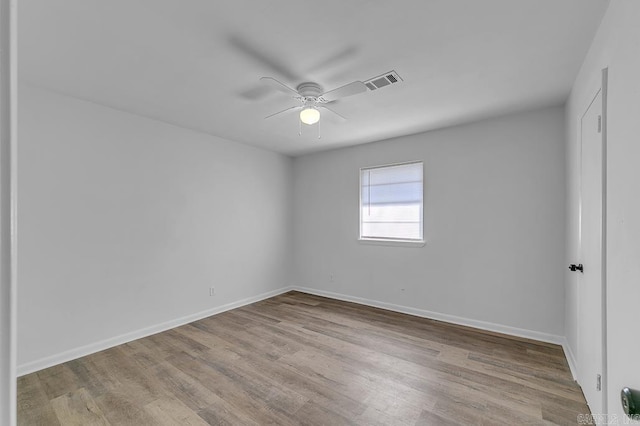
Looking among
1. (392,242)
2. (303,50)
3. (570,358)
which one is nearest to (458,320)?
(570,358)

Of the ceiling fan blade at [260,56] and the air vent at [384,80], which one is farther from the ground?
the ceiling fan blade at [260,56]

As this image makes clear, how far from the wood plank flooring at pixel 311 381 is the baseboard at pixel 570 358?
0.05m

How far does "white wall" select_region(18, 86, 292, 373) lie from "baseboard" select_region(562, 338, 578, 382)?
159 inches

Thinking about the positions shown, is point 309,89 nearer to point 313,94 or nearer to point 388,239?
point 313,94

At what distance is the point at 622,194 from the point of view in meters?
1.43

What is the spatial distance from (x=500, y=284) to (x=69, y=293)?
473cm

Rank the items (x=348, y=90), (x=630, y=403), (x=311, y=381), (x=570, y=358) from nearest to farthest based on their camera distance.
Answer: (x=630, y=403), (x=348, y=90), (x=311, y=381), (x=570, y=358)

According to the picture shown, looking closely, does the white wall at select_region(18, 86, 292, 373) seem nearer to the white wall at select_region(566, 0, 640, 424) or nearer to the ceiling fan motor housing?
the ceiling fan motor housing

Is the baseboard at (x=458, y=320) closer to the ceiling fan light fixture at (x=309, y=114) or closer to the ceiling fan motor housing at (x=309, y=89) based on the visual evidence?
the ceiling fan light fixture at (x=309, y=114)

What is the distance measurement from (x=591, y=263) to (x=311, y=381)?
2.29 metres

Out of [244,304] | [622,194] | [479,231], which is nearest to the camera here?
[622,194]

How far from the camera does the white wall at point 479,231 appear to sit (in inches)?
126

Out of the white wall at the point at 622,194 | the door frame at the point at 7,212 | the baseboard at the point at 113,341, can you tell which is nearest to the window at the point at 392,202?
the baseboard at the point at 113,341

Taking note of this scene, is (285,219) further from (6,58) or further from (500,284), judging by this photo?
(6,58)
